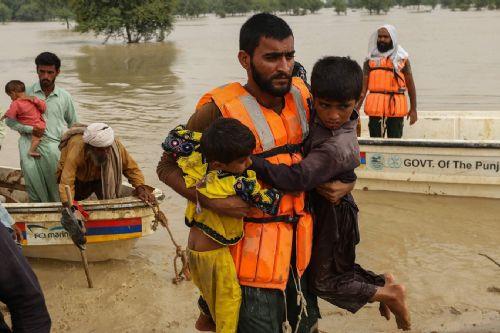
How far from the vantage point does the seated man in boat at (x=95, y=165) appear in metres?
4.40

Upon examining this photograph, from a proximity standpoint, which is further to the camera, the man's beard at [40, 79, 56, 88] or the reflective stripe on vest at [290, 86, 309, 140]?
the man's beard at [40, 79, 56, 88]

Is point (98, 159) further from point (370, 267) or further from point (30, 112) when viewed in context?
point (370, 267)

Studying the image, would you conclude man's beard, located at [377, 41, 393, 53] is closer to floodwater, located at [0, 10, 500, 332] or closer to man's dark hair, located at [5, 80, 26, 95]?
floodwater, located at [0, 10, 500, 332]

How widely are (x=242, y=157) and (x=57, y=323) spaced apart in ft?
8.75

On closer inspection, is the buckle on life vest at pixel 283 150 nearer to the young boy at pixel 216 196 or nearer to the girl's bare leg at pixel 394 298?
the young boy at pixel 216 196

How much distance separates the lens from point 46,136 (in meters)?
5.20

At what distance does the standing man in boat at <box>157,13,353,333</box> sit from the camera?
7.52 feet

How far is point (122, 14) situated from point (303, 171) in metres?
32.7

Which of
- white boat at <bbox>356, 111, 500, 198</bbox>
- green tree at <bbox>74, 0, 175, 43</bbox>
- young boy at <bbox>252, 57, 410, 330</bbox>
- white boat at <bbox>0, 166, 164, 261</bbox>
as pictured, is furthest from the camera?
green tree at <bbox>74, 0, 175, 43</bbox>

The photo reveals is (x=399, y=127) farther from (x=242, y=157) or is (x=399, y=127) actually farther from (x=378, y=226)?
(x=242, y=157)

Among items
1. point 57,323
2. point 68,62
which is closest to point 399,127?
point 57,323

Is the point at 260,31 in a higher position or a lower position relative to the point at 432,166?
higher

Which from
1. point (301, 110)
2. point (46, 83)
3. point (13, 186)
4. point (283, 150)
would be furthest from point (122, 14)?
point (283, 150)

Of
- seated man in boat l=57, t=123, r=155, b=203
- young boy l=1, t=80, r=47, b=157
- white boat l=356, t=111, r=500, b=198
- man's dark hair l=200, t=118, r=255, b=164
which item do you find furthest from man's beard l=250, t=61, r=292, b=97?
white boat l=356, t=111, r=500, b=198
